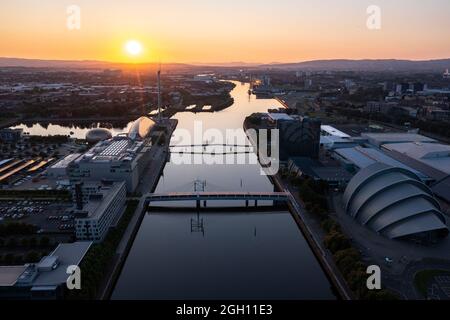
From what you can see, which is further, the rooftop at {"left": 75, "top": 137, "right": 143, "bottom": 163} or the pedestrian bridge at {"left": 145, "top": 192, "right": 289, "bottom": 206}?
the rooftop at {"left": 75, "top": 137, "right": 143, "bottom": 163}

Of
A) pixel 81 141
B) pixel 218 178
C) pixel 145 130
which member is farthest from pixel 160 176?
pixel 81 141

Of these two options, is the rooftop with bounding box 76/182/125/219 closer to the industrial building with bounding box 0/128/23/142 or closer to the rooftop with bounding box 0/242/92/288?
the rooftop with bounding box 0/242/92/288

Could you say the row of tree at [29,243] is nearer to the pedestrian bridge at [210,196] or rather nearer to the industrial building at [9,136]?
the pedestrian bridge at [210,196]

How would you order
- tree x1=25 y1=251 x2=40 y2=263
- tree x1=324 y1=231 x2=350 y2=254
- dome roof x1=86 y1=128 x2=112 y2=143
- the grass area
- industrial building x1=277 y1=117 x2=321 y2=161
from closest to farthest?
the grass area < tree x1=25 y1=251 x2=40 y2=263 < tree x1=324 y1=231 x2=350 y2=254 < industrial building x1=277 y1=117 x2=321 y2=161 < dome roof x1=86 y1=128 x2=112 y2=143

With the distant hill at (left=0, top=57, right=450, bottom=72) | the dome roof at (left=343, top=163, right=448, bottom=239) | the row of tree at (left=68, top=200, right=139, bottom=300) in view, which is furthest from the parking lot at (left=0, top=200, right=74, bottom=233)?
the distant hill at (left=0, top=57, right=450, bottom=72)


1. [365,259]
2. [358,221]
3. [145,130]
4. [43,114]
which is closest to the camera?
[365,259]

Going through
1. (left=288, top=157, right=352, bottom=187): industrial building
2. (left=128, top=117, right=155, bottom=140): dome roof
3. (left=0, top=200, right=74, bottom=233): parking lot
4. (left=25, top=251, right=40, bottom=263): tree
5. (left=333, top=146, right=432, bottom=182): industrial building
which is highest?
(left=128, top=117, right=155, bottom=140): dome roof

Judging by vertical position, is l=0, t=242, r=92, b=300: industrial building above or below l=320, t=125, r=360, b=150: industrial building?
below

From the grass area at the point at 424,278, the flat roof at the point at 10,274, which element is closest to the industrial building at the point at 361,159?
the grass area at the point at 424,278
